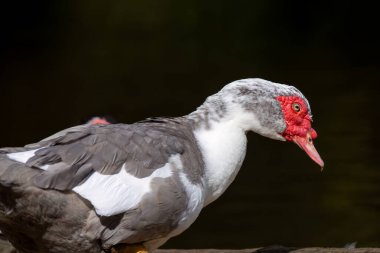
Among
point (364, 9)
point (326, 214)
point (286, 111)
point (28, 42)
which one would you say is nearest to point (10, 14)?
point (28, 42)

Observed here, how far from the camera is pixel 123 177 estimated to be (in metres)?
4.44

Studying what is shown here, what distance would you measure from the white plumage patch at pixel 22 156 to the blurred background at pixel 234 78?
3.62 metres

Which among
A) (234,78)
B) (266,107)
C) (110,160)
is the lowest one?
(234,78)

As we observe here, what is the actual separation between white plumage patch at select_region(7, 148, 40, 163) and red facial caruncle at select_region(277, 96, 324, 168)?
1221mm

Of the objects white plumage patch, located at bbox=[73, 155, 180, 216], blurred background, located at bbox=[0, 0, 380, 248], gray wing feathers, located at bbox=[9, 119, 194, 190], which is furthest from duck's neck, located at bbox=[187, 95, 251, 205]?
blurred background, located at bbox=[0, 0, 380, 248]

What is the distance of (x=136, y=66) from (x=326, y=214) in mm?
6759

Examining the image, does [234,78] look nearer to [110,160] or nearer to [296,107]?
[296,107]

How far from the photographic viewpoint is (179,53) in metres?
15.7

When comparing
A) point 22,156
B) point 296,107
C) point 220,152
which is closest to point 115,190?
point 22,156

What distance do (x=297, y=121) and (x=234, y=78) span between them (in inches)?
326

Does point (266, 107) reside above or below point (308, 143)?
above

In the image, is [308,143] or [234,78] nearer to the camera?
[308,143]

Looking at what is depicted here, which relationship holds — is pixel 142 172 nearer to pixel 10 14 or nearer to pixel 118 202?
pixel 118 202

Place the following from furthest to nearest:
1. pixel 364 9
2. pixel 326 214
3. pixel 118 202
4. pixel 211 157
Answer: pixel 364 9 → pixel 326 214 → pixel 211 157 → pixel 118 202
